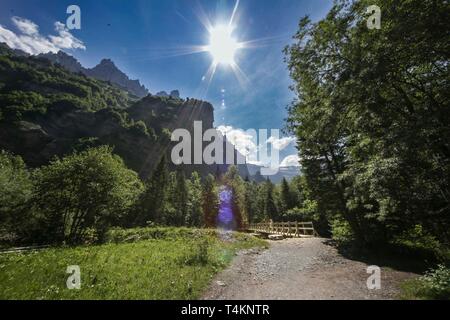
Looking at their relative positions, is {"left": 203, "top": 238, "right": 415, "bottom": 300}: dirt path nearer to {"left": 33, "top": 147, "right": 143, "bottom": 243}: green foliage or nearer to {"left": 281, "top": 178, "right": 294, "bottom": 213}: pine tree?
{"left": 33, "top": 147, "right": 143, "bottom": 243}: green foliage

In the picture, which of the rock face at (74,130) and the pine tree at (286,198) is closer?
the pine tree at (286,198)

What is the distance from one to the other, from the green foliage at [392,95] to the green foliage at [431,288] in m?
3.21

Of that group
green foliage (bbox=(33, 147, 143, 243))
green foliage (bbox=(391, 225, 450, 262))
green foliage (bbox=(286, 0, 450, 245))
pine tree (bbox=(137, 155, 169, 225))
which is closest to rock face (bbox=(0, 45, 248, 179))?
pine tree (bbox=(137, 155, 169, 225))

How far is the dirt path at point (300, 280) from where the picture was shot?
22.0ft

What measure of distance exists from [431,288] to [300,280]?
Answer: 388 centimetres

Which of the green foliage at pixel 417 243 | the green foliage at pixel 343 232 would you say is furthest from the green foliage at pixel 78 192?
the green foliage at pixel 417 243

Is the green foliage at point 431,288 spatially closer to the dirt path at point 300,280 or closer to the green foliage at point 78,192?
the dirt path at point 300,280

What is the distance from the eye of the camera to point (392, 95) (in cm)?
936

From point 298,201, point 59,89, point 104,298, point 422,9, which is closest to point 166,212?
point 298,201

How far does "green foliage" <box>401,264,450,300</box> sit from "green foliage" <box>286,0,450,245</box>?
3.21 metres

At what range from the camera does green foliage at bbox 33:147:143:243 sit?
63.1ft

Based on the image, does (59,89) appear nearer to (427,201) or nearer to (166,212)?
(166,212)
